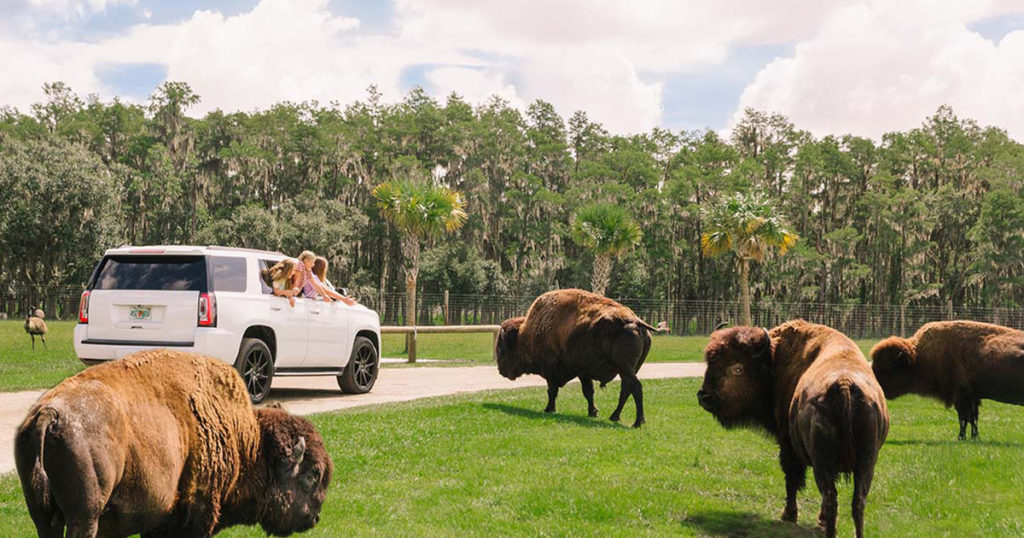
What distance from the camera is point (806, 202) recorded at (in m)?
66.1

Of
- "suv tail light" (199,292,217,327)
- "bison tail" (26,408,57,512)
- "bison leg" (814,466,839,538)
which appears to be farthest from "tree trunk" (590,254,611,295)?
"bison tail" (26,408,57,512)

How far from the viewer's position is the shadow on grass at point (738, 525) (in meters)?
6.80

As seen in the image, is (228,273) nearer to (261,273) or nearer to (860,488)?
(261,273)

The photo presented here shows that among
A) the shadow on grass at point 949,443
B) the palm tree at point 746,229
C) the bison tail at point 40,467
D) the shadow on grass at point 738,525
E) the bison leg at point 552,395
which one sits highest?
the palm tree at point 746,229

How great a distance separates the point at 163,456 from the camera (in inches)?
166

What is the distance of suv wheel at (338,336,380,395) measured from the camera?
14.6 m

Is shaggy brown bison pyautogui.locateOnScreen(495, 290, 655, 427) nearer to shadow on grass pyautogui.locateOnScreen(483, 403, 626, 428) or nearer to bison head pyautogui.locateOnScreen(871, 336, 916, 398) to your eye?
shadow on grass pyautogui.locateOnScreen(483, 403, 626, 428)

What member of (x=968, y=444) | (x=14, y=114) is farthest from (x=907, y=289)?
(x=14, y=114)

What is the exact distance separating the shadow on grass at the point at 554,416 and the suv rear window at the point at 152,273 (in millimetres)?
4442

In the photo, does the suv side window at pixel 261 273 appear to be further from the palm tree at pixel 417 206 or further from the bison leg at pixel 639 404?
the palm tree at pixel 417 206

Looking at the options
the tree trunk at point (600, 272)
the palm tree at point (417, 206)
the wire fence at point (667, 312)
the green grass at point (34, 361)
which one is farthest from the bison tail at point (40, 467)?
the tree trunk at point (600, 272)

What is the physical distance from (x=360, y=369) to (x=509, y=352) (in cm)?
299

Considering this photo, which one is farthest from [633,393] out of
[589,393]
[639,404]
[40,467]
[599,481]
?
[40,467]

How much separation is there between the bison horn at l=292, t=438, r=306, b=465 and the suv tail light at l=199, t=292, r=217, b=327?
6921 millimetres
